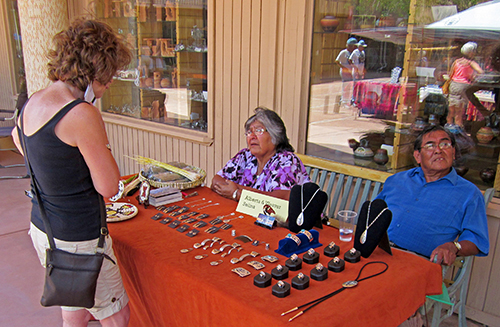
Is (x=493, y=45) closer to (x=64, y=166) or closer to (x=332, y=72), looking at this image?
(x=332, y=72)

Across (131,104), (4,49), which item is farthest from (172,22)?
(4,49)

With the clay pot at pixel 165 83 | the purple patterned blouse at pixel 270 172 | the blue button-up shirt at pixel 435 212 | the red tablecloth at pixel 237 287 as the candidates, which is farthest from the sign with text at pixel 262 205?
Answer: the clay pot at pixel 165 83

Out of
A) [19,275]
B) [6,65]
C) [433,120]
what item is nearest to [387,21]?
[433,120]

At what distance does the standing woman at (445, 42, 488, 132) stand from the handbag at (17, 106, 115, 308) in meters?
2.38

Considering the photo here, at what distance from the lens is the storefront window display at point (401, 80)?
8.54ft

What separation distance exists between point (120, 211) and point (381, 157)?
1911 mm

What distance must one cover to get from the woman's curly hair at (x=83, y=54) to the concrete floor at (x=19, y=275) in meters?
1.68

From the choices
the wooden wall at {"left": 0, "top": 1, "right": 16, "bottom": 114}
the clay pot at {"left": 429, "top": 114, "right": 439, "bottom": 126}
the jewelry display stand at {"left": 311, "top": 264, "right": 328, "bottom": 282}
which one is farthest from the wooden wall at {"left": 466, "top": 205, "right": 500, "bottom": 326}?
the wooden wall at {"left": 0, "top": 1, "right": 16, "bottom": 114}

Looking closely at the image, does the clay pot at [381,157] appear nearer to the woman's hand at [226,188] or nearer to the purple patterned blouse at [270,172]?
the purple patterned blouse at [270,172]

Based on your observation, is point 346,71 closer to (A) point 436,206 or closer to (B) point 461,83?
(B) point 461,83

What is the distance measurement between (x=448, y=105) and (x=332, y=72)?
0.91 meters

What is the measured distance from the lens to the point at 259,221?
208cm

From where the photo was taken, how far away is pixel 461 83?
268 cm

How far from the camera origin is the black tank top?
4.91ft
